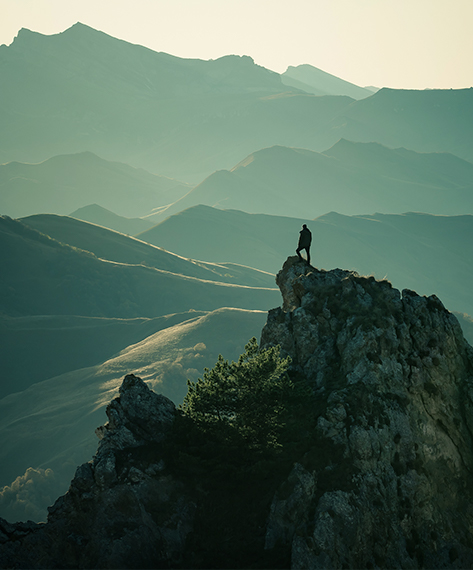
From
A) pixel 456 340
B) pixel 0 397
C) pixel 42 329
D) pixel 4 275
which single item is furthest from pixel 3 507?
pixel 4 275

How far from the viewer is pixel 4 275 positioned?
17325cm

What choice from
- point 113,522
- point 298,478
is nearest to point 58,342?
point 113,522

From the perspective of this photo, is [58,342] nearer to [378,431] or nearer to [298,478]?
[298,478]

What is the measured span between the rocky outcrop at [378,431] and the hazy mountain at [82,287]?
15381cm

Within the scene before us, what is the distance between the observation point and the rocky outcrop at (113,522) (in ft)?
73.5

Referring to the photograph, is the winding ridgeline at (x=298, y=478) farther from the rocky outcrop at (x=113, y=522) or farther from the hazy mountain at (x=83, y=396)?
the hazy mountain at (x=83, y=396)

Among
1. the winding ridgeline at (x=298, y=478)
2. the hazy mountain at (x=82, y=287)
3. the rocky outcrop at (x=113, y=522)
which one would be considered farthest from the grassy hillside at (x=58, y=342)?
the winding ridgeline at (x=298, y=478)

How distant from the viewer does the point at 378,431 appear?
25062 millimetres

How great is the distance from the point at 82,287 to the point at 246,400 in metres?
169

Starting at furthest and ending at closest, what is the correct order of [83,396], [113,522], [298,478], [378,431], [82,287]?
[82,287] < [83,396] < [378,431] < [298,478] < [113,522]

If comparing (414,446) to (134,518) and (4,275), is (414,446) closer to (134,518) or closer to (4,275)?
(134,518)

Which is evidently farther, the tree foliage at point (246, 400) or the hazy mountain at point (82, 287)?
the hazy mountain at point (82, 287)

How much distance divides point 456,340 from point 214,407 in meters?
14.4

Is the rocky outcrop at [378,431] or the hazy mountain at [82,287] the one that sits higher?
the hazy mountain at [82,287]
